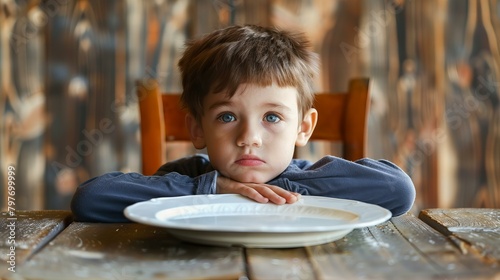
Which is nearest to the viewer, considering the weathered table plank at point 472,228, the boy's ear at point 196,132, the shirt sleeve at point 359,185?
the weathered table plank at point 472,228

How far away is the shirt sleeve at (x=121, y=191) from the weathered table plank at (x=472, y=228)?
36 centimetres

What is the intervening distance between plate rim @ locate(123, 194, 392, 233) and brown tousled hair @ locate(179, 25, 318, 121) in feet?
0.78

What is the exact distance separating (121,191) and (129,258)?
0.31 m

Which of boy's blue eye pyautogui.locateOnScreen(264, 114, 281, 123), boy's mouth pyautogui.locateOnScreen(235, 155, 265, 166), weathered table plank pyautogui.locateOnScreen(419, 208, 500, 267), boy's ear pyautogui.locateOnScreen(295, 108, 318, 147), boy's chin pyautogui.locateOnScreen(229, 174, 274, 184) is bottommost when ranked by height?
weathered table plank pyautogui.locateOnScreen(419, 208, 500, 267)

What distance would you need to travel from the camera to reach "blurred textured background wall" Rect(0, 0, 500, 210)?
245cm

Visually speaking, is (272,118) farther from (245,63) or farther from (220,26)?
(220,26)

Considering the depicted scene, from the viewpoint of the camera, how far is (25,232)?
0.97 metres

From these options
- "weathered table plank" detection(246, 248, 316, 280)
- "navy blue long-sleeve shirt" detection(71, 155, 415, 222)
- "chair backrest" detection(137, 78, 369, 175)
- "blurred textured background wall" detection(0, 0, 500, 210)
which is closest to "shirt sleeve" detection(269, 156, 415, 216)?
"navy blue long-sleeve shirt" detection(71, 155, 415, 222)

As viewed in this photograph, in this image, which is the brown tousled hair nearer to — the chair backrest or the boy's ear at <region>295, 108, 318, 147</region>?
the boy's ear at <region>295, 108, 318, 147</region>

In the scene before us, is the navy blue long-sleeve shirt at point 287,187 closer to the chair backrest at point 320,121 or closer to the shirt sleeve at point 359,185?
the shirt sleeve at point 359,185

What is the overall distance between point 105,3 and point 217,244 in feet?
5.81

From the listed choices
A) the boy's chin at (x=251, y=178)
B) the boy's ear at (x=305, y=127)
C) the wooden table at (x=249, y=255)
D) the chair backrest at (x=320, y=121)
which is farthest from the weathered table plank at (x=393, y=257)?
the chair backrest at (x=320, y=121)

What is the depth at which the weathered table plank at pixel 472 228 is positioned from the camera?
849 mm

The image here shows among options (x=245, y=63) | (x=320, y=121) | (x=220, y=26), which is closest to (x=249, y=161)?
→ (x=245, y=63)
